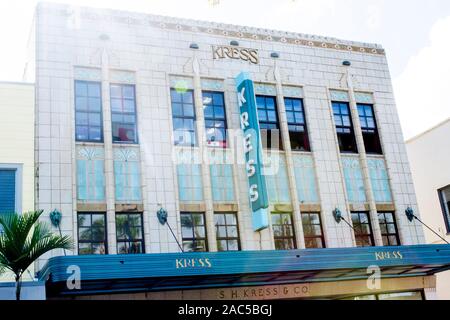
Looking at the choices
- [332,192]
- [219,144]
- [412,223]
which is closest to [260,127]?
[219,144]

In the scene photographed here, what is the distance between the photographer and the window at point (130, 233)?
17.3 m

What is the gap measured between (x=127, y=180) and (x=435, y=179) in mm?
18213

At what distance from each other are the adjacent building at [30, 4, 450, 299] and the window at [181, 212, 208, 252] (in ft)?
0.12

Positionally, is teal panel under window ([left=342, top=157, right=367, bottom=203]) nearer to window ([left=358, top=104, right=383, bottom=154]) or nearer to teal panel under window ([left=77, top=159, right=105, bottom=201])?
window ([left=358, top=104, right=383, bottom=154])

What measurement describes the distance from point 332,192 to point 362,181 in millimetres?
1647

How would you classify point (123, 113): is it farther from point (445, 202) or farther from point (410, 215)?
point (445, 202)

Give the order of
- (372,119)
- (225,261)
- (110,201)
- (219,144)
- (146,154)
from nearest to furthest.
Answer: (225,261), (110,201), (146,154), (219,144), (372,119)

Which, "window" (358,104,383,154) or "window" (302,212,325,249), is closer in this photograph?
"window" (302,212,325,249)

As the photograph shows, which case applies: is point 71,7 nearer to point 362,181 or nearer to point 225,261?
point 225,261

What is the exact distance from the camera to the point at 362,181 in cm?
2175

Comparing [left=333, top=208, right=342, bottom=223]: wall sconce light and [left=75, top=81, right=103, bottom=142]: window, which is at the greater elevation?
[left=75, top=81, right=103, bottom=142]: window

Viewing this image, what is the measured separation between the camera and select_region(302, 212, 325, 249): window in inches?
791

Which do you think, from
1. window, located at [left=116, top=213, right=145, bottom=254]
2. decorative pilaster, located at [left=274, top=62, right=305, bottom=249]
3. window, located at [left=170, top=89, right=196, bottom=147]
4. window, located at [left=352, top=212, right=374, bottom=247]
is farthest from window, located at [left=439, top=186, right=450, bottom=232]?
window, located at [left=116, top=213, right=145, bottom=254]

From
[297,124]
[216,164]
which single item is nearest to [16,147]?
[216,164]
